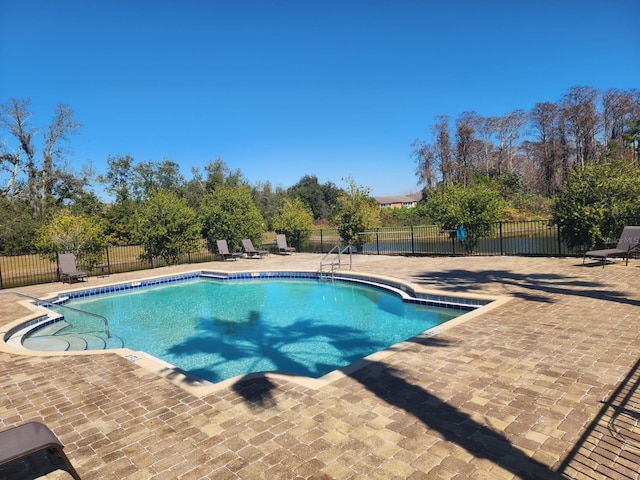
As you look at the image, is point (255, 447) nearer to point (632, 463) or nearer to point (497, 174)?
Result: point (632, 463)

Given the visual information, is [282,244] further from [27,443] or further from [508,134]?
[508,134]

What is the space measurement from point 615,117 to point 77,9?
4702 cm

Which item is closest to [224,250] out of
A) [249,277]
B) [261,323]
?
[249,277]

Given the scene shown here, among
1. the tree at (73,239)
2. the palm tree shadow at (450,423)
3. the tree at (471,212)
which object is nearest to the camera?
the palm tree shadow at (450,423)

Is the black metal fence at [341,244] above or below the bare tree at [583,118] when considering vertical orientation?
below

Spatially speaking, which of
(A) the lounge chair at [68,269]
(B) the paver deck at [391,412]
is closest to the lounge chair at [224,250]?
(A) the lounge chair at [68,269]

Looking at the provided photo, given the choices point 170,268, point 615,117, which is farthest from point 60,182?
point 615,117

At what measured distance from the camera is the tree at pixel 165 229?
49.1 feet

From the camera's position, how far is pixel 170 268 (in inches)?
580

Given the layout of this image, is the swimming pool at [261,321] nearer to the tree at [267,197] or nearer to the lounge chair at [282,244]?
the lounge chair at [282,244]

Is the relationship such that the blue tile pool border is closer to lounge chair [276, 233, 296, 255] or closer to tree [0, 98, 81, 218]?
lounge chair [276, 233, 296, 255]

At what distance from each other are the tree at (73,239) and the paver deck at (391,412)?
29.1ft

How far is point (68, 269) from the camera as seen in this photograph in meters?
12.0

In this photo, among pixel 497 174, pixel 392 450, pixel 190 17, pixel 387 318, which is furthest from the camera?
pixel 497 174
